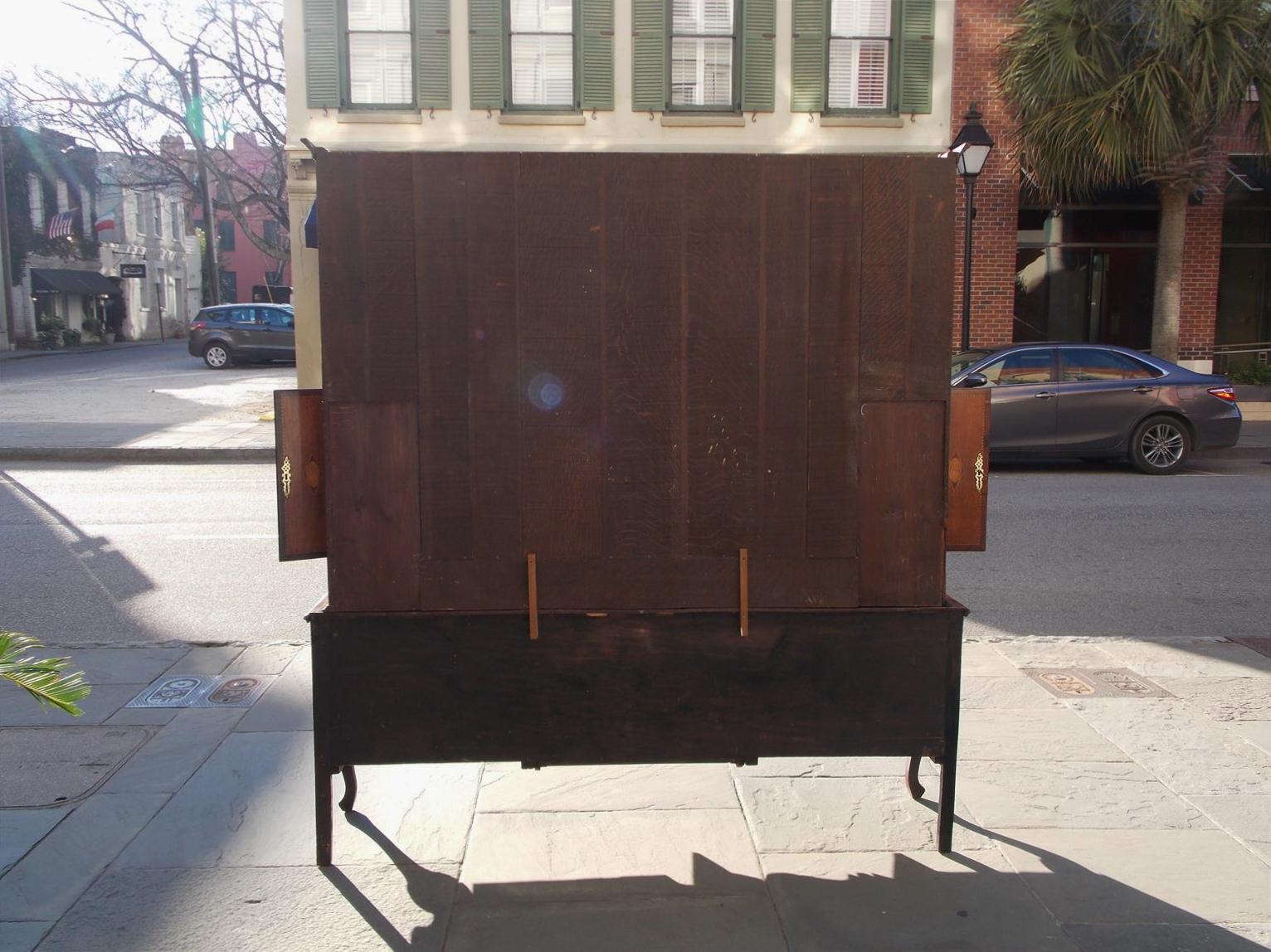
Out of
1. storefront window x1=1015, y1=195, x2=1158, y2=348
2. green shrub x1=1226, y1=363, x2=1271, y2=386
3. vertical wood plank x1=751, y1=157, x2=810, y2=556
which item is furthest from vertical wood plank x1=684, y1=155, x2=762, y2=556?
green shrub x1=1226, y1=363, x2=1271, y2=386

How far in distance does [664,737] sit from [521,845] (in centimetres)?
73

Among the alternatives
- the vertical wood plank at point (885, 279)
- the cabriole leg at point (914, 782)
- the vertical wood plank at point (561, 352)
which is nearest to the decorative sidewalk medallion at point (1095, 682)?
the cabriole leg at point (914, 782)

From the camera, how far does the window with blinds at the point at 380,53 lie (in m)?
15.8

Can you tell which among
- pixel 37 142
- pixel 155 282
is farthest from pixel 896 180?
pixel 155 282

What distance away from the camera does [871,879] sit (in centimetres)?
339

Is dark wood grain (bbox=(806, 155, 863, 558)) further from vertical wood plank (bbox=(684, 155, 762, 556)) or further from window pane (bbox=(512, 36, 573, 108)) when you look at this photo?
window pane (bbox=(512, 36, 573, 108))

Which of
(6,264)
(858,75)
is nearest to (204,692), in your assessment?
(858,75)

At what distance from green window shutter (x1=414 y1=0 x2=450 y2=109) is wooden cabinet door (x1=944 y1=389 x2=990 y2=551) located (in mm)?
14414

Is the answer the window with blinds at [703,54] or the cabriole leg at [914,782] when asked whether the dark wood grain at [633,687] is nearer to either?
the cabriole leg at [914,782]

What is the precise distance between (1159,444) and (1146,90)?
584 cm

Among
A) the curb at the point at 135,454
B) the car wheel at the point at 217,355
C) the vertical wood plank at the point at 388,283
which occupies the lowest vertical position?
the curb at the point at 135,454

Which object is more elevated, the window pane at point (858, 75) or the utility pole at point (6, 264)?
the window pane at point (858, 75)

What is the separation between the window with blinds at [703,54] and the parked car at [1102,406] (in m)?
6.61

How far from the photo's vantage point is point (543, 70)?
1639cm
